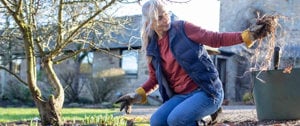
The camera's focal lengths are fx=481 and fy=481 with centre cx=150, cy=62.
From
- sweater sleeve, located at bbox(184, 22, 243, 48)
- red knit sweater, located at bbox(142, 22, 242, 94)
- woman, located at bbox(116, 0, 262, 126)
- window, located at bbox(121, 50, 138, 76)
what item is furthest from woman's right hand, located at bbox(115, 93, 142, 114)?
window, located at bbox(121, 50, 138, 76)

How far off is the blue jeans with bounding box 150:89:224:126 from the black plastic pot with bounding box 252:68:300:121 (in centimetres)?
397

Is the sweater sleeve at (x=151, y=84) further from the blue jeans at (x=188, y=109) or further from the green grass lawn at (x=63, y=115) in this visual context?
the green grass lawn at (x=63, y=115)

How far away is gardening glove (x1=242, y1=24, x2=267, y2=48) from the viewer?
3494 mm

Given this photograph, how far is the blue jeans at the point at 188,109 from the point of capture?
3.49 metres

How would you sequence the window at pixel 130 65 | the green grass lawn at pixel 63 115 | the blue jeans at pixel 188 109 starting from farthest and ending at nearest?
the window at pixel 130 65 < the green grass lawn at pixel 63 115 < the blue jeans at pixel 188 109

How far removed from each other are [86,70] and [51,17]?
16.3 metres

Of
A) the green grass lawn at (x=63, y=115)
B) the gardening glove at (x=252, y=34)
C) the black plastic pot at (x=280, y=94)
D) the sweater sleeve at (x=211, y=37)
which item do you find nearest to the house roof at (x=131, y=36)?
the green grass lawn at (x=63, y=115)

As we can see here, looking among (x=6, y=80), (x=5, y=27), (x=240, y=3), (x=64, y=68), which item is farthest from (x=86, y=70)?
(x=5, y=27)

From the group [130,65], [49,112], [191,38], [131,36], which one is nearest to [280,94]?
[131,36]

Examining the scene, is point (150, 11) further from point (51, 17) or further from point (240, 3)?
point (240, 3)

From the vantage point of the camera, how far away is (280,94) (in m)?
7.65

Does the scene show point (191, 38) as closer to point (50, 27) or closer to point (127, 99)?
point (127, 99)

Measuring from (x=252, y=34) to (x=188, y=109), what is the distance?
72cm

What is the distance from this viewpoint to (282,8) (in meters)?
25.8
